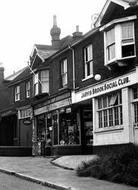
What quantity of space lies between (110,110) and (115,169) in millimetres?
7566

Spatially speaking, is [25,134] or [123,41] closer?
[123,41]

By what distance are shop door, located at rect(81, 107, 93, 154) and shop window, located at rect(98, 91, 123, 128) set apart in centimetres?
356

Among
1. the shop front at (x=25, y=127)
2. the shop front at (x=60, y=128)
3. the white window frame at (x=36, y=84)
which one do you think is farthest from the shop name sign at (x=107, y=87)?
the shop front at (x=25, y=127)

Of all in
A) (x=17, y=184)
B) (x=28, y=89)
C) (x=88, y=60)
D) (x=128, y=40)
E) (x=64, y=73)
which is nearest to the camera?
(x=17, y=184)

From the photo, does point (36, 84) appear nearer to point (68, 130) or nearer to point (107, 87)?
point (68, 130)

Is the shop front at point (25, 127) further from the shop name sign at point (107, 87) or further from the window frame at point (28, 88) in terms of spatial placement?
the shop name sign at point (107, 87)

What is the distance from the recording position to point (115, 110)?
69.2 ft

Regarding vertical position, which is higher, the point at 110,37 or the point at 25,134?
the point at 110,37

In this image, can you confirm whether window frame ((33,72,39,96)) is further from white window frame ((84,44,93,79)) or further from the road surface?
the road surface

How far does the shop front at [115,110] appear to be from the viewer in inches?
768

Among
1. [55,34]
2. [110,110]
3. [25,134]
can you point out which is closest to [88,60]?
[110,110]

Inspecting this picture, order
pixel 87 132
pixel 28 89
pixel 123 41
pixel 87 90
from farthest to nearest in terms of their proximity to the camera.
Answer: pixel 28 89 < pixel 87 132 < pixel 87 90 < pixel 123 41

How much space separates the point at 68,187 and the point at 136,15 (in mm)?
10144

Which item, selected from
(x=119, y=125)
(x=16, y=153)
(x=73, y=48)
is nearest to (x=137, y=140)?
(x=119, y=125)
